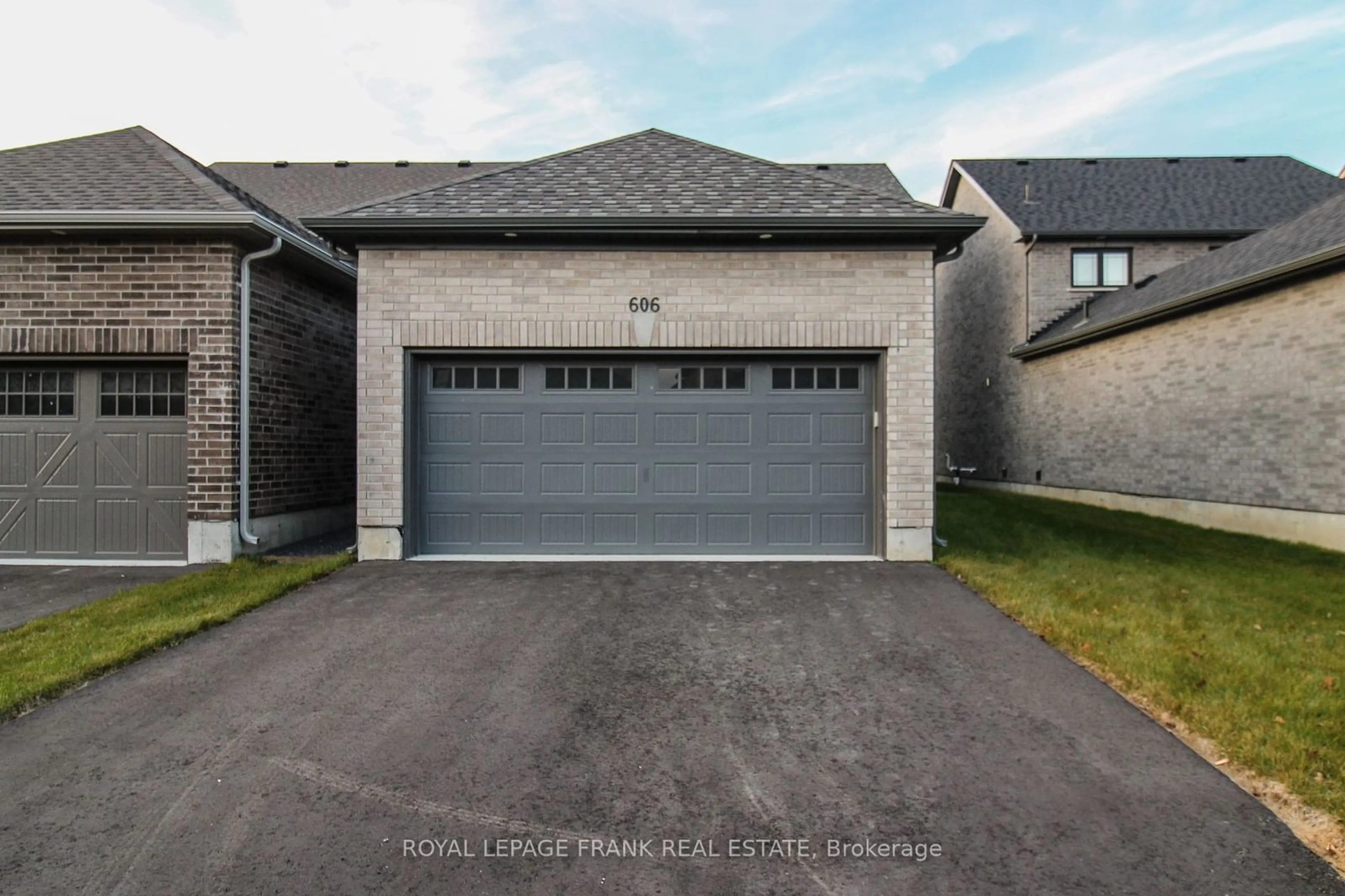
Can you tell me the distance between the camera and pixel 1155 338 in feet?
44.7

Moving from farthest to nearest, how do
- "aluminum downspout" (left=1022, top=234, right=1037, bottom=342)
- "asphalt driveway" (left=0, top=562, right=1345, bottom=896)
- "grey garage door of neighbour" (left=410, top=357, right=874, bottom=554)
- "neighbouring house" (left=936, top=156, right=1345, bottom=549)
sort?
1. "aluminum downspout" (left=1022, top=234, right=1037, bottom=342)
2. "neighbouring house" (left=936, top=156, right=1345, bottom=549)
3. "grey garage door of neighbour" (left=410, top=357, right=874, bottom=554)
4. "asphalt driveway" (left=0, top=562, right=1345, bottom=896)

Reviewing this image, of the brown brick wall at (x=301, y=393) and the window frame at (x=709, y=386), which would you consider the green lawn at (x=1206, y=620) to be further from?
the brown brick wall at (x=301, y=393)

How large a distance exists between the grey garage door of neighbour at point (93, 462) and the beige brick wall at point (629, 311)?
7.99 ft

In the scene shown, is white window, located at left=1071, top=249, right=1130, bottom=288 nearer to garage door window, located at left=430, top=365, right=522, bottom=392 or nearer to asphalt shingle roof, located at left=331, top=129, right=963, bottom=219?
asphalt shingle roof, located at left=331, top=129, right=963, bottom=219

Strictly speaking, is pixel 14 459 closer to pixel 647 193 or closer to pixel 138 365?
pixel 138 365

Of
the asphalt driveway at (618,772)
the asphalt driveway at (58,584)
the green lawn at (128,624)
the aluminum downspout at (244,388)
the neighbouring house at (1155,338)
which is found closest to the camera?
the asphalt driveway at (618,772)

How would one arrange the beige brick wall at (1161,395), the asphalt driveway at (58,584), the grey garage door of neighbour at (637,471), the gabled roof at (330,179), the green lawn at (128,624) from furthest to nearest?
the gabled roof at (330,179) < the beige brick wall at (1161,395) < the grey garage door of neighbour at (637,471) < the asphalt driveway at (58,584) < the green lawn at (128,624)

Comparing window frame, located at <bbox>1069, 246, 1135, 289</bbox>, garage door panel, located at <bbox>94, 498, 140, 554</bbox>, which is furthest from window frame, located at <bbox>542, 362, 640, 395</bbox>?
window frame, located at <bbox>1069, 246, 1135, 289</bbox>

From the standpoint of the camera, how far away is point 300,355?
1002 centimetres

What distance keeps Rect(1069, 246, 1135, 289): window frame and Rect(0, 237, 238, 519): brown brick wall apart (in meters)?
18.1

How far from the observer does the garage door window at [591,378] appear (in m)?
8.88

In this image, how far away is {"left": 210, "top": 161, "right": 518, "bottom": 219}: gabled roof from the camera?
45.2 feet

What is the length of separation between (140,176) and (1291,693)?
12384 millimetres

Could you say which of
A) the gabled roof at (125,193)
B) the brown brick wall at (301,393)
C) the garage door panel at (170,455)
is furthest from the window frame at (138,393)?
the gabled roof at (125,193)
